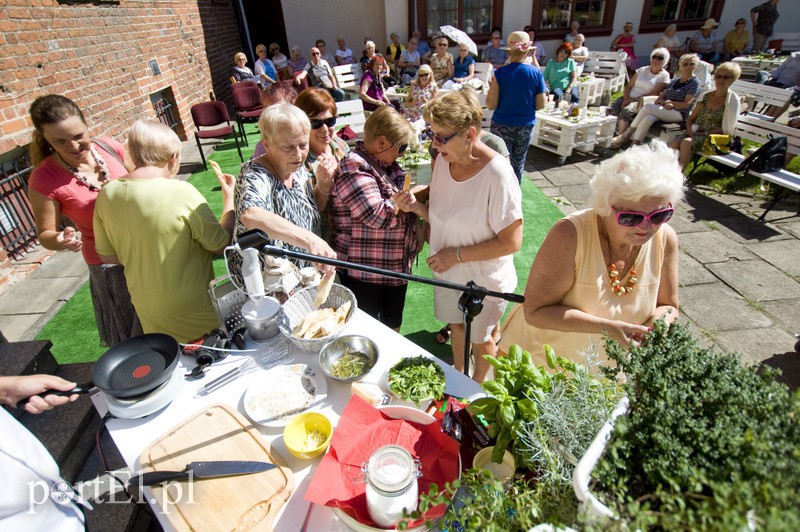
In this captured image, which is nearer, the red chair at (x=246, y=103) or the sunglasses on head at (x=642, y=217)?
the sunglasses on head at (x=642, y=217)

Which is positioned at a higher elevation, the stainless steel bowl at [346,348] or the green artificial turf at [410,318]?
the stainless steel bowl at [346,348]

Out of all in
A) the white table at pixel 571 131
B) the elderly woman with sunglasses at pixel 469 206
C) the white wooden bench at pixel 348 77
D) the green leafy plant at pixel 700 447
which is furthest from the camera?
the white wooden bench at pixel 348 77

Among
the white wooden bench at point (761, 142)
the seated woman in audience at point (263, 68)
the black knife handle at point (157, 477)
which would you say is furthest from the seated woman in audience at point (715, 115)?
the seated woman in audience at point (263, 68)

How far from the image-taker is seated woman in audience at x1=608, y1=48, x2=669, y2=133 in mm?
7773

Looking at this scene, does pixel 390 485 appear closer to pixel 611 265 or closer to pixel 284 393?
pixel 284 393

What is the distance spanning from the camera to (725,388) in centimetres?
79

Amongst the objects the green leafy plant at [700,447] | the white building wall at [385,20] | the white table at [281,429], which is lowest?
the white table at [281,429]

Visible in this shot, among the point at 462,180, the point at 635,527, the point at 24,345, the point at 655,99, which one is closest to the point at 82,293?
the point at 24,345

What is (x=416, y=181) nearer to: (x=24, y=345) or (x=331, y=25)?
(x=24, y=345)

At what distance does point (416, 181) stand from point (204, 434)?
3470 millimetres

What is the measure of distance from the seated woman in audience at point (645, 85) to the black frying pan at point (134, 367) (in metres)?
8.87

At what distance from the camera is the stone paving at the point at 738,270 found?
343 centimetres

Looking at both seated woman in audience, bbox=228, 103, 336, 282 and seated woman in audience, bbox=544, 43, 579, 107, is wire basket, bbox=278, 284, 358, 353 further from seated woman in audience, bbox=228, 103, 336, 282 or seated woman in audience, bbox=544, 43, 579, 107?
seated woman in audience, bbox=544, 43, 579, 107

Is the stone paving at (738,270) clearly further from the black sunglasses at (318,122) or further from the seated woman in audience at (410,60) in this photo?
the seated woman in audience at (410,60)
